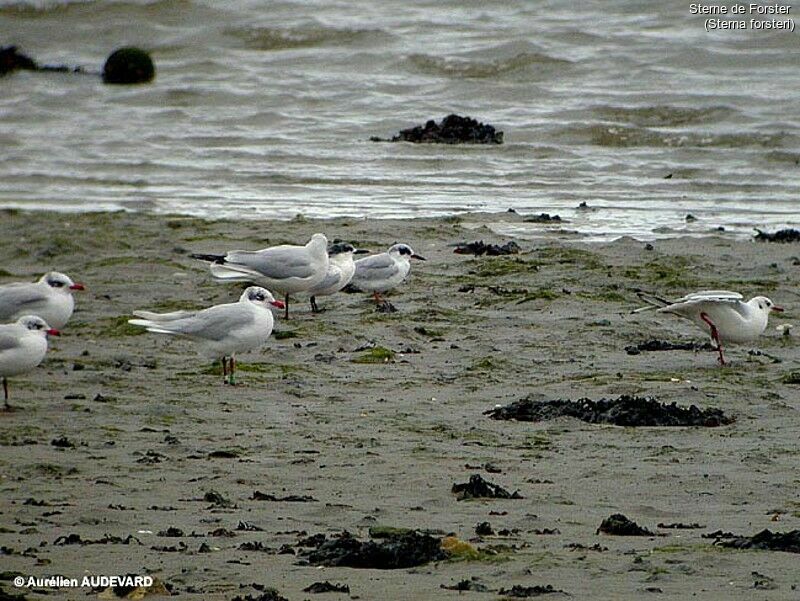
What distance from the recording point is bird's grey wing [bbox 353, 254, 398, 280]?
10469mm

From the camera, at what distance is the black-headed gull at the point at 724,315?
344 inches

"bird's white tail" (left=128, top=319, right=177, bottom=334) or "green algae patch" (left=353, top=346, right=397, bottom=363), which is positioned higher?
"bird's white tail" (left=128, top=319, right=177, bottom=334)

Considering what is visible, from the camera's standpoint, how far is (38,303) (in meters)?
9.23

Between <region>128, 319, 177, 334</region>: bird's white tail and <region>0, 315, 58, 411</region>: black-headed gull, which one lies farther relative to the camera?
<region>128, 319, 177, 334</region>: bird's white tail

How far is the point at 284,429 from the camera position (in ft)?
23.3

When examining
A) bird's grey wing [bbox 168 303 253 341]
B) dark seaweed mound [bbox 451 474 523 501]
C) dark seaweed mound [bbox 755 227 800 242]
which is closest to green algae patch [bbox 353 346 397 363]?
bird's grey wing [bbox 168 303 253 341]

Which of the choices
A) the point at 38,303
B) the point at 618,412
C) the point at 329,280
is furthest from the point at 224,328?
the point at 618,412

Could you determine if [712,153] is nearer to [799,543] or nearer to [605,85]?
[605,85]

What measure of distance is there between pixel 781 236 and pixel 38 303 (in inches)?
242

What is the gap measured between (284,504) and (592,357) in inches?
129

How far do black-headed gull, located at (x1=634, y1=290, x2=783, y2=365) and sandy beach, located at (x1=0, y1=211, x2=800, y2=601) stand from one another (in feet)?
0.47

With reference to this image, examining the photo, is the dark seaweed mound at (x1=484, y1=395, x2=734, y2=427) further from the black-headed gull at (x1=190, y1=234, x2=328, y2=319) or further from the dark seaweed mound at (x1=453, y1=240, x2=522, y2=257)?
the dark seaweed mound at (x1=453, y1=240, x2=522, y2=257)

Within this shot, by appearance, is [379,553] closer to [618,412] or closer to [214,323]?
[618,412]

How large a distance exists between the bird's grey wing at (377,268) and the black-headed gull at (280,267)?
29cm
